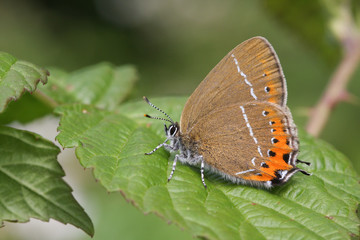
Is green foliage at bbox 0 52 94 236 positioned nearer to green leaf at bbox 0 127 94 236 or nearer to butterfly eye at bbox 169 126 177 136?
green leaf at bbox 0 127 94 236

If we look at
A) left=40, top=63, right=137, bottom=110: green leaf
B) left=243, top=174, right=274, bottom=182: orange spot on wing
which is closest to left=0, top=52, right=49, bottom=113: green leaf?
left=40, top=63, right=137, bottom=110: green leaf

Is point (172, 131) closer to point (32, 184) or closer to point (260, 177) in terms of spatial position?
point (260, 177)

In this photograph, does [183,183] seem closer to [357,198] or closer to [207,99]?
[207,99]

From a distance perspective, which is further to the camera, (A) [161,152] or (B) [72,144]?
(A) [161,152]

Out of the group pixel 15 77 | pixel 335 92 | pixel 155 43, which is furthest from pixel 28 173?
pixel 155 43

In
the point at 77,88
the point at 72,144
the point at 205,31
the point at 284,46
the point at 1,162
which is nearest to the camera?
the point at 1,162

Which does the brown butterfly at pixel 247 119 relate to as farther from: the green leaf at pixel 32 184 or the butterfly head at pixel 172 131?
the green leaf at pixel 32 184

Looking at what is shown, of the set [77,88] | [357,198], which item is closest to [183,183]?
[357,198]
